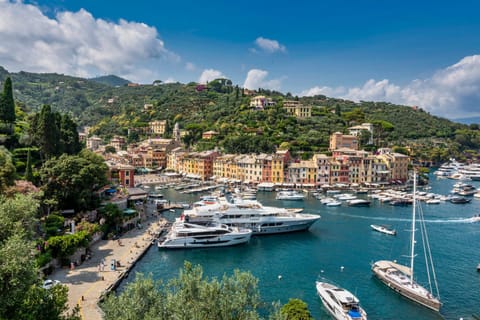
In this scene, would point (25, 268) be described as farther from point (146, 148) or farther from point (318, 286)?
point (146, 148)

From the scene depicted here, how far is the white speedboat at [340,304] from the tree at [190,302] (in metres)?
11.3

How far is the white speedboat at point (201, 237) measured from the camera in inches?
1362

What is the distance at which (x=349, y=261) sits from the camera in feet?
105

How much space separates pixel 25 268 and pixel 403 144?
11693cm

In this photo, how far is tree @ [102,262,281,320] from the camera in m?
11.7

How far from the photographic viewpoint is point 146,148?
10400cm

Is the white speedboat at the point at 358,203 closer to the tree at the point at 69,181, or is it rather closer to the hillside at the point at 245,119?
the hillside at the point at 245,119

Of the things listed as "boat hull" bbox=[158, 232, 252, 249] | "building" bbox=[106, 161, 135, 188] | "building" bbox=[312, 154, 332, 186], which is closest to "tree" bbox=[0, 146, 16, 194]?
"boat hull" bbox=[158, 232, 252, 249]

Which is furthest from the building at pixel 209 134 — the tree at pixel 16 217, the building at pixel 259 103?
the tree at pixel 16 217

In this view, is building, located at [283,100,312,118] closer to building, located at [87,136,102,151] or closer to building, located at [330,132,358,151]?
building, located at [330,132,358,151]

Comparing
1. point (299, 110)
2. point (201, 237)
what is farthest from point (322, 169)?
point (201, 237)

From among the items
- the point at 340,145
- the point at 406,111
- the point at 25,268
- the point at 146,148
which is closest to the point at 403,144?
the point at 340,145

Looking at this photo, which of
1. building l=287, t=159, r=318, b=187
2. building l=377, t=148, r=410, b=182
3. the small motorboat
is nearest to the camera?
the small motorboat

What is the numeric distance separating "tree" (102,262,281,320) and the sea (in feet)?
36.7
